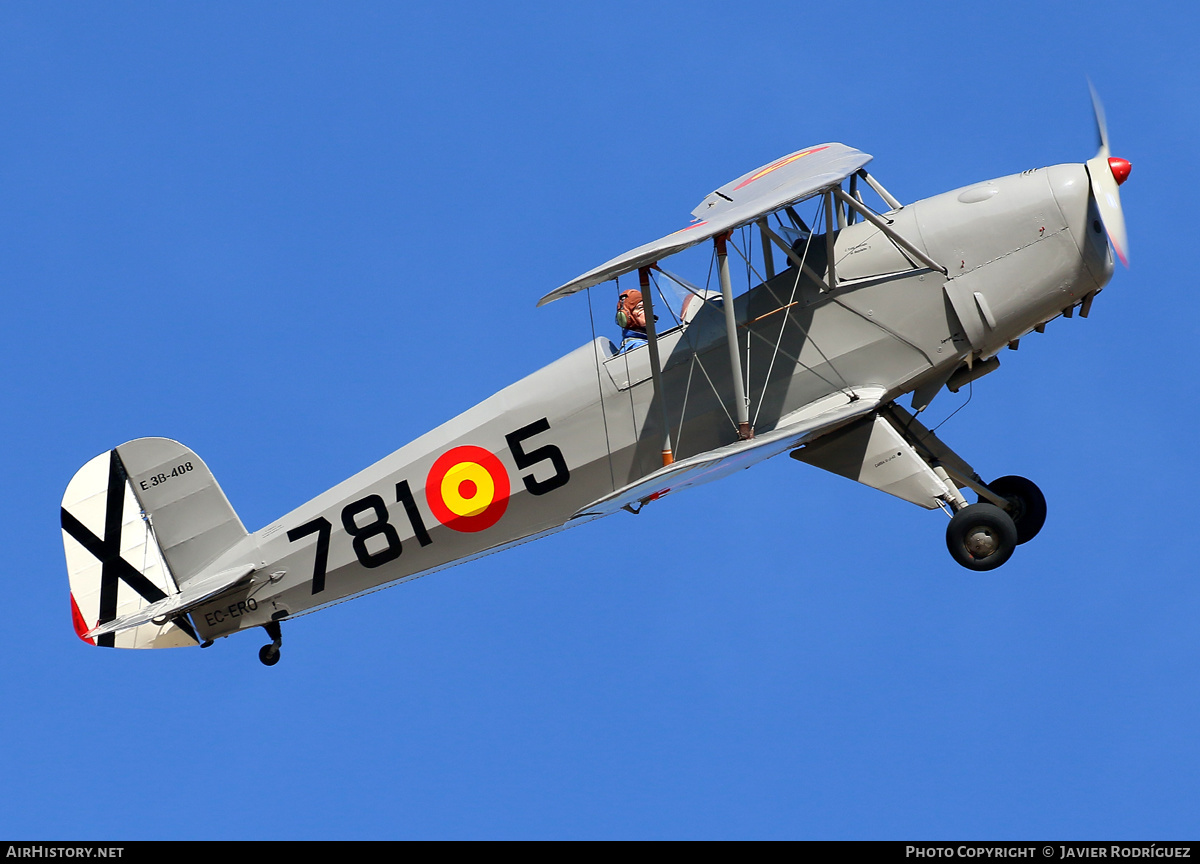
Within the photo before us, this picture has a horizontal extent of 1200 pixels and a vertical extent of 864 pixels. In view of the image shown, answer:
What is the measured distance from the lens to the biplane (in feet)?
38.3

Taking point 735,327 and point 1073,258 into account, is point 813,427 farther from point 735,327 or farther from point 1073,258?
point 1073,258

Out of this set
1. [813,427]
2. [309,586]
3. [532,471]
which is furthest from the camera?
[309,586]

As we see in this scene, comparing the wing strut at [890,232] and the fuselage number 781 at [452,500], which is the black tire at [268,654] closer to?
the fuselage number 781 at [452,500]

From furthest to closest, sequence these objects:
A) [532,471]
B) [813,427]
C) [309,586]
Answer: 1. [309,586]
2. [532,471]
3. [813,427]

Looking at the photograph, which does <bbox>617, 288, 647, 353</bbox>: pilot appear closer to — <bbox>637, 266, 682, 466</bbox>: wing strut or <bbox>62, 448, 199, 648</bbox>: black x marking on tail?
<bbox>637, 266, 682, 466</bbox>: wing strut

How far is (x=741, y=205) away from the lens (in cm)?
1194

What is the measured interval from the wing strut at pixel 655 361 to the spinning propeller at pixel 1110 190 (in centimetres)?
336

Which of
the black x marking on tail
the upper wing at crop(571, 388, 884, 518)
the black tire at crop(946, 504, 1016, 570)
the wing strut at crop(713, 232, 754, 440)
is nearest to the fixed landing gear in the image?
the black tire at crop(946, 504, 1016, 570)

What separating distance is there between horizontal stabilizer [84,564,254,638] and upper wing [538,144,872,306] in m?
4.42

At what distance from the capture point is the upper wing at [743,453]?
1111 cm

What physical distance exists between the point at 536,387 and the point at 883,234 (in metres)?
3.06

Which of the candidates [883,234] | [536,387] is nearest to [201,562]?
[536,387]

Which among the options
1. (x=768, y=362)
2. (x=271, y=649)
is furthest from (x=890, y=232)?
(x=271, y=649)
